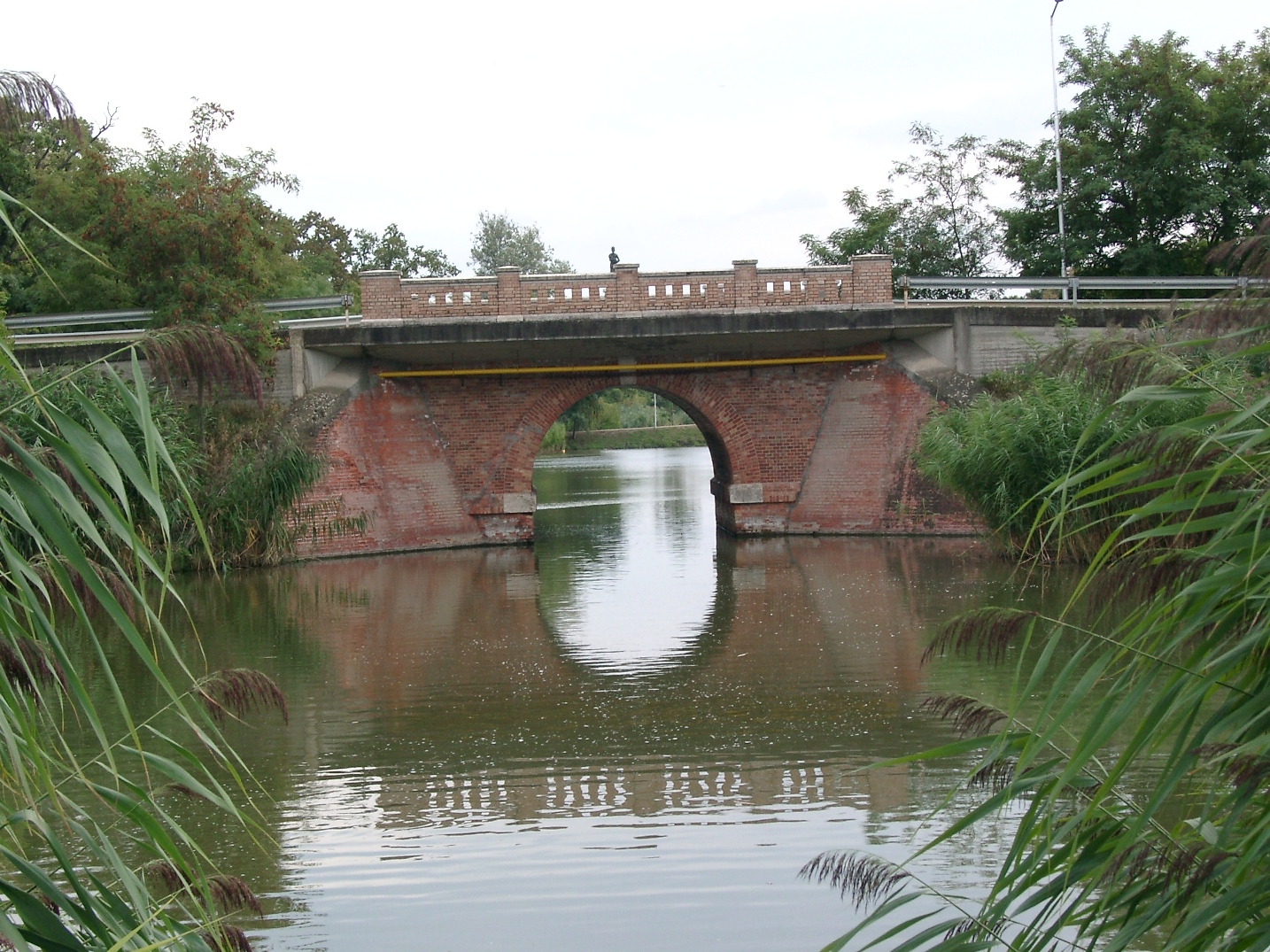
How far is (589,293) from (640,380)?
1.62 meters

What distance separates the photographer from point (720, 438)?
19844mm

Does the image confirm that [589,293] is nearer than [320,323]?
Yes

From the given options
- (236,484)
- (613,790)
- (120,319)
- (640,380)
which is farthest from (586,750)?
(120,319)

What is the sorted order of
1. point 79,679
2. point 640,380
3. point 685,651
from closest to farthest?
1. point 79,679
2. point 685,651
3. point 640,380

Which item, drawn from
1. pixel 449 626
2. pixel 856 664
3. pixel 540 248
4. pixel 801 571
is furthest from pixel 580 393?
pixel 540 248

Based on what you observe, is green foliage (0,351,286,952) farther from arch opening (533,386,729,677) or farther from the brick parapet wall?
the brick parapet wall

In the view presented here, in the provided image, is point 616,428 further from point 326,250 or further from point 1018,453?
point 1018,453

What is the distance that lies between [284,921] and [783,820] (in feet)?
7.83

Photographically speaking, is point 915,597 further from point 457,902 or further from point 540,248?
point 540,248

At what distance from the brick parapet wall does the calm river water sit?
15.9 ft

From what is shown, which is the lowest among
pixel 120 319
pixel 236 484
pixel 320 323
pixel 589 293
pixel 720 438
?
pixel 236 484

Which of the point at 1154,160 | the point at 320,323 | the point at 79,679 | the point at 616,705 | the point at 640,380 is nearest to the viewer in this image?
the point at 79,679

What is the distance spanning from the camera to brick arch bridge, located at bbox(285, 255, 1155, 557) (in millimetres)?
18234

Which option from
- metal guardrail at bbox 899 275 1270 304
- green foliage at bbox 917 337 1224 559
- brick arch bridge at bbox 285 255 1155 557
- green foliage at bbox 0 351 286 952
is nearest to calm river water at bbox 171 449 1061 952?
green foliage at bbox 917 337 1224 559
